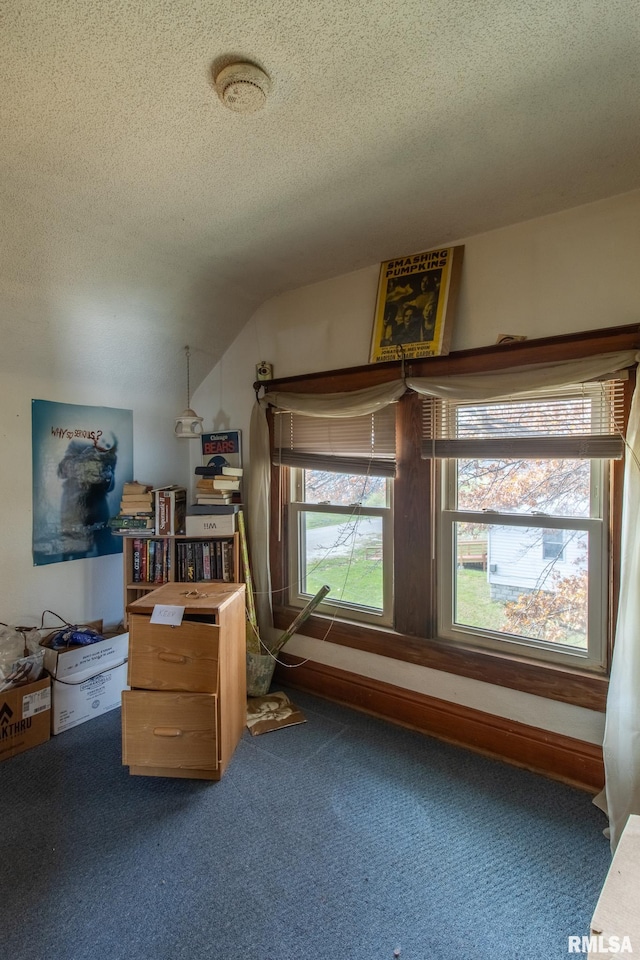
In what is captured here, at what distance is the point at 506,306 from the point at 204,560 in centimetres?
222

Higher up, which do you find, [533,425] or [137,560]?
[533,425]

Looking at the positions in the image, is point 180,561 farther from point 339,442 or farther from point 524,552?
point 524,552

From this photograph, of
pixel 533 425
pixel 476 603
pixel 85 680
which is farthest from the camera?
pixel 85 680

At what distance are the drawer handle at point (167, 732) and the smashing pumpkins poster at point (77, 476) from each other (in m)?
1.30

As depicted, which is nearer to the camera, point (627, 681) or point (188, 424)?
point (627, 681)

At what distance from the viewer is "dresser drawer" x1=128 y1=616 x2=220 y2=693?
1980mm

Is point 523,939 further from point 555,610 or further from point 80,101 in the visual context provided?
point 80,101

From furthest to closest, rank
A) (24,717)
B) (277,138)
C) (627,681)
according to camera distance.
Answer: (24,717)
(627,681)
(277,138)

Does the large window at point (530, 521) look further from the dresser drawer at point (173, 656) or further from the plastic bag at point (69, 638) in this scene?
the plastic bag at point (69, 638)

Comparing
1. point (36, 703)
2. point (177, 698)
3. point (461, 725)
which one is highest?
point (177, 698)

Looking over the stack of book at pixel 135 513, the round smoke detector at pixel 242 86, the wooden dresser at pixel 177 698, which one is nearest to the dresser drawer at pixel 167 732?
the wooden dresser at pixel 177 698

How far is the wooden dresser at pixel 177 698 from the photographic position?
6.47 ft

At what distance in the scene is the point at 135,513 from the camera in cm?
293

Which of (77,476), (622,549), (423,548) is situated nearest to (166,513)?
(77,476)
